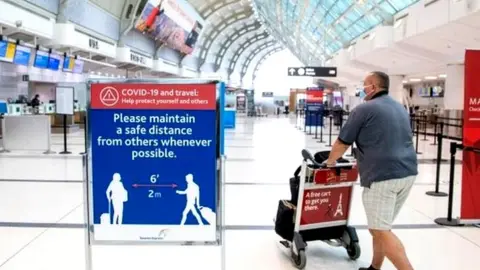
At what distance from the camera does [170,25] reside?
1009 inches

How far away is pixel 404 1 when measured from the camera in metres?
17.3

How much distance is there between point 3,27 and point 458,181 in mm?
11135

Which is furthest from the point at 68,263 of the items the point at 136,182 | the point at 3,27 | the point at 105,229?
the point at 3,27

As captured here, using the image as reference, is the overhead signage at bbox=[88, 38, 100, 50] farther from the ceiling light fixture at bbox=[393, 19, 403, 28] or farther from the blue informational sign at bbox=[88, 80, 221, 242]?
the blue informational sign at bbox=[88, 80, 221, 242]

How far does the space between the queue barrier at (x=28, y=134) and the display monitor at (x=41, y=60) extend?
3788 mm

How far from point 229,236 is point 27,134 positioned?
27.5ft

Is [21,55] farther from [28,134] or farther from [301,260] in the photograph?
[301,260]

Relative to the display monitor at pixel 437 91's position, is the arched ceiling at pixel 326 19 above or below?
above

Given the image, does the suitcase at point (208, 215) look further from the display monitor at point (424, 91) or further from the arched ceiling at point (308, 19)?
the display monitor at point (424, 91)

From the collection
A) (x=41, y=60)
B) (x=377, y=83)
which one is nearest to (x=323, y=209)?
(x=377, y=83)

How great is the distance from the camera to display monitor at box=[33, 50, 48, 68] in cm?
1450

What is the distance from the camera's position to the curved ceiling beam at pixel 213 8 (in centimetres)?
3631

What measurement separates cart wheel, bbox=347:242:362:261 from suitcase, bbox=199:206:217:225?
1420 mm

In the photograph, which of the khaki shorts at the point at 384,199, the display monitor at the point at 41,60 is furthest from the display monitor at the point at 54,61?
the khaki shorts at the point at 384,199
